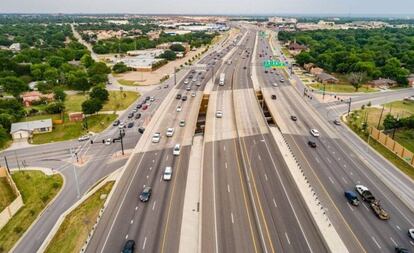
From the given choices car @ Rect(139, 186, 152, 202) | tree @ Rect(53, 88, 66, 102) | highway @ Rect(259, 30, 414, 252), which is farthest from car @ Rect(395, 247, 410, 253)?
tree @ Rect(53, 88, 66, 102)

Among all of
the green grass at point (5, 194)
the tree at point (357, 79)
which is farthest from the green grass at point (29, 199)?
the tree at point (357, 79)

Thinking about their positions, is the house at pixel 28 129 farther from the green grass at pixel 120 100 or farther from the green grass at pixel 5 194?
the green grass at pixel 5 194

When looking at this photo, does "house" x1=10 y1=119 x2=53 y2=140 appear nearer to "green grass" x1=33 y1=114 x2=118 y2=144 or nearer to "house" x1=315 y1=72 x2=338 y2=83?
"green grass" x1=33 y1=114 x2=118 y2=144

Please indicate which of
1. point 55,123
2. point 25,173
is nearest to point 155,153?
point 25,173

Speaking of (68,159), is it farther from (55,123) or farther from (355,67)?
(355,67)

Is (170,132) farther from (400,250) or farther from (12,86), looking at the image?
(12,86)

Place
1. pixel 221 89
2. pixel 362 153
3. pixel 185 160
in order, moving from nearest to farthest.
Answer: pixel 185 160, pixel 362 153, pixel 221 89
